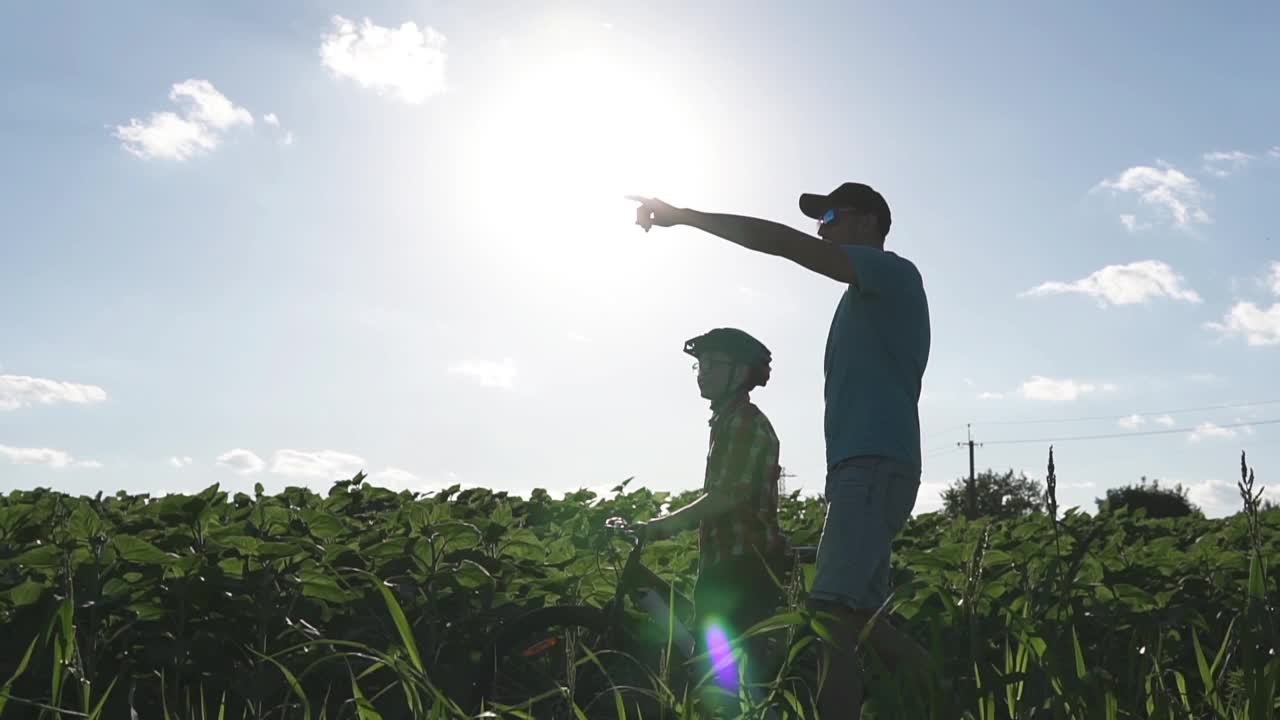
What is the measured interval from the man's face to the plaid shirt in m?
1.09

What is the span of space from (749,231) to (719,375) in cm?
194

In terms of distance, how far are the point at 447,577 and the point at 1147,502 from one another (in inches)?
1134

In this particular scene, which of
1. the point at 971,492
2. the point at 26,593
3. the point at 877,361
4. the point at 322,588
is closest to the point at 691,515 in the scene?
the point at 877,361

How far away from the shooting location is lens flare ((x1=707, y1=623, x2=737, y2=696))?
2.42 m

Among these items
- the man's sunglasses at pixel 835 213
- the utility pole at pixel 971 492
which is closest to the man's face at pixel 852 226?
the man's sunglasses at pixel 835 213

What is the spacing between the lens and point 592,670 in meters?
5.35

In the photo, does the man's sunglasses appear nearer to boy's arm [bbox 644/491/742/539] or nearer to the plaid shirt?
the plaid shirt

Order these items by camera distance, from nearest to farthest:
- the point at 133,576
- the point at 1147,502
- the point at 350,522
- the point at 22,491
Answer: the point at 133,576 < the point at 350,522 < the point at 22,491 < the point at 1147,502

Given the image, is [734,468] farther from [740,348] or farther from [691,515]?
[740,348]

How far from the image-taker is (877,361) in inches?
173

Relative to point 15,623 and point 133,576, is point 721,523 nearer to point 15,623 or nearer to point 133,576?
point 133,576

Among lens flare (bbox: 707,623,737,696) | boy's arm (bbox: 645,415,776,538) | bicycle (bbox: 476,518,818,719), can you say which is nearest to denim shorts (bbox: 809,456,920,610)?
lens flare (bbox: 707,623,737,696)

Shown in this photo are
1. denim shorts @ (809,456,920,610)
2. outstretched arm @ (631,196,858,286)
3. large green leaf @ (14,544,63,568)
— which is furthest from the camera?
large green leaf @ (14,544,63,568)

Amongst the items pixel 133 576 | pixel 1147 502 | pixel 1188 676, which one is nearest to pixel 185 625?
pixel 133 576
